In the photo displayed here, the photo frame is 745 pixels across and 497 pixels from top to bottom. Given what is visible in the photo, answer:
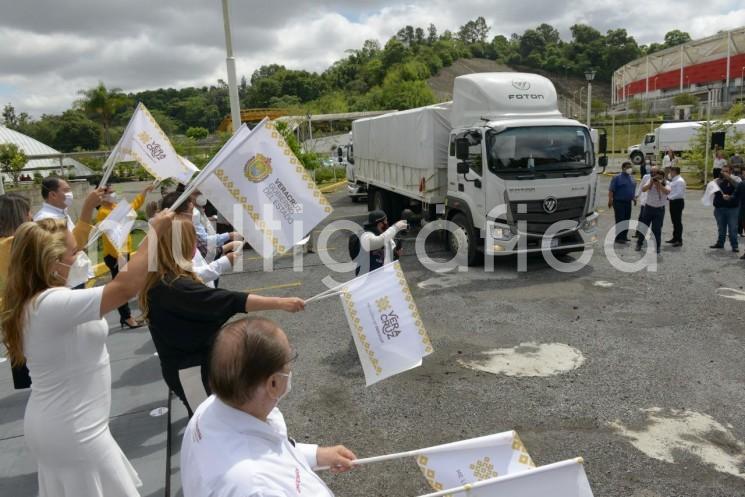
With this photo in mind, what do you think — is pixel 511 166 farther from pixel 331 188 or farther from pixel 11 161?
pixel 11 161

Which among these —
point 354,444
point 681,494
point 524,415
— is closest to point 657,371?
point 524,415

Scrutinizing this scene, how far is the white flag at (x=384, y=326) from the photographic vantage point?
3309 millimetres

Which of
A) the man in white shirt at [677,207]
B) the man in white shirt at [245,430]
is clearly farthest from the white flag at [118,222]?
the man in white shirt at [677,207]

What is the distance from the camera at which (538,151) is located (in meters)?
9.69

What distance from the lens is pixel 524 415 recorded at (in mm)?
4809

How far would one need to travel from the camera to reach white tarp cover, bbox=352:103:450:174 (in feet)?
37.9

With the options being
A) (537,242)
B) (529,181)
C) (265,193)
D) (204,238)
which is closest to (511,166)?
(529,181)

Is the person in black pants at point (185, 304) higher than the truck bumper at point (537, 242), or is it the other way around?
the person in black pants at point (185, 304)

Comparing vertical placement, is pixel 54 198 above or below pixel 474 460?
above

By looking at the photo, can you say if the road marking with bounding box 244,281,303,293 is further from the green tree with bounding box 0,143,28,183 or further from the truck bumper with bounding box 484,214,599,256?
the green tree with bounding box 0,143,28,183

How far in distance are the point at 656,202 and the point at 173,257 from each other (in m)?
10.3

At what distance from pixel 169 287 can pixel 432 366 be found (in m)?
3.59

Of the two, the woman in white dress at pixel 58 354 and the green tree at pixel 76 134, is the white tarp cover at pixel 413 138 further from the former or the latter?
the green tree at pixel 76 134

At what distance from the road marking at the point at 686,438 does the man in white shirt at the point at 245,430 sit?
363 centimetres
